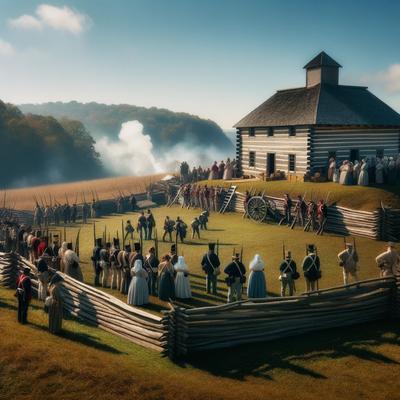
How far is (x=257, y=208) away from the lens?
101ft

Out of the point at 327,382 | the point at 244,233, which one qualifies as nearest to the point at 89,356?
the point at 327,382

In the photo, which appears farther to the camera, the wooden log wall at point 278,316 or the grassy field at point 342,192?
the grassy field at point 342,192

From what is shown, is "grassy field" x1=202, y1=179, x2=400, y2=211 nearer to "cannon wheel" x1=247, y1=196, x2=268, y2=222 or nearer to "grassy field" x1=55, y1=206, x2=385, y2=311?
"cannon wheel" x1=247, y1=196, x2=268, y2=222

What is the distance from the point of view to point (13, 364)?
1062cm

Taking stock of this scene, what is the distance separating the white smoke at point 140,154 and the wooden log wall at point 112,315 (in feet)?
179

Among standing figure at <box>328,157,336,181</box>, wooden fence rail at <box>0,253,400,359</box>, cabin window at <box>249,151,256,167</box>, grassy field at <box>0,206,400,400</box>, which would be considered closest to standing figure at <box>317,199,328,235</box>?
standing figure at <box>328,157,336,181</box>

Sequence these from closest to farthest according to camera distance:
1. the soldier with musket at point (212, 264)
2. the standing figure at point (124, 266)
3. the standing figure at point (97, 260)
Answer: the soldier with musket at point (212, 264) < the standing figure at point (124, 266) < the standing figure at point (97, 260)

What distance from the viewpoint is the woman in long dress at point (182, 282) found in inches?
623

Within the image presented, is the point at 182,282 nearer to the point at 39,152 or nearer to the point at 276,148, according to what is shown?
the point at 276,148

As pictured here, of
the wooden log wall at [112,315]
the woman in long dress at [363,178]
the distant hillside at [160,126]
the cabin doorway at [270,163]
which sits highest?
the distant hillside at [160,126]

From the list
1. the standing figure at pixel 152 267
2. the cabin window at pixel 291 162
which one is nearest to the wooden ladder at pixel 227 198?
the cabin window at pixel 291 162

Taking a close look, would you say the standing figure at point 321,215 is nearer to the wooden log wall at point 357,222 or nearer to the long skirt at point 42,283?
the wooden log wall at point 357,222

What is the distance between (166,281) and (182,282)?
50 centimetres

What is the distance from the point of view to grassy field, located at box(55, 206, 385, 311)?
18.1m
